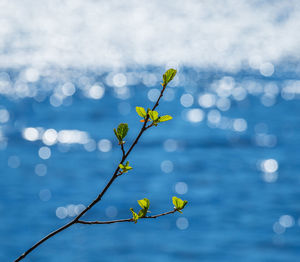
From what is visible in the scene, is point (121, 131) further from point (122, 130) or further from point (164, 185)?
point (164, 185)

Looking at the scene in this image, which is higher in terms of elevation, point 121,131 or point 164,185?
point 164,185

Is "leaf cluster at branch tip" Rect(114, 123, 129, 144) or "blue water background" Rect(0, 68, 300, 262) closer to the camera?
"leaf cluster at branch tip" Rect(114, 123, 129, 144)

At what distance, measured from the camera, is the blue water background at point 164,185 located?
13.9 meters

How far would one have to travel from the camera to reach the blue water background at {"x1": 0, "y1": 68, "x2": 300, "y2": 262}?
13.9 meters

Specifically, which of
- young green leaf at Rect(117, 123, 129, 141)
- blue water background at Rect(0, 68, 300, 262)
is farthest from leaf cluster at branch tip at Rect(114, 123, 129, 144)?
blue water background at Rect(0, 68, 300, 262)

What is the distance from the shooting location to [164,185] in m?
17.6

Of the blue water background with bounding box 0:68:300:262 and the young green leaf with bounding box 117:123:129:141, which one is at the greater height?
the blue water background with bounding box 0:68:300:262

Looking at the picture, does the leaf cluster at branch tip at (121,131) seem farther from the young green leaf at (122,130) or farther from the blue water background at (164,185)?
the blue water background at (164,185)

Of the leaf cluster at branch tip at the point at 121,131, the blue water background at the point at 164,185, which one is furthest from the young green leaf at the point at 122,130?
the blue water background at the point at 164,185

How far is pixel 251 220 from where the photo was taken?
50.3ft

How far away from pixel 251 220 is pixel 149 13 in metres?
41.0

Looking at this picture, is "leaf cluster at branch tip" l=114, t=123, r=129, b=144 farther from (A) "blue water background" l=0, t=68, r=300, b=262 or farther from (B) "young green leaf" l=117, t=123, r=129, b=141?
(A) "blue water background" l=0, t=68, r=300, b=262

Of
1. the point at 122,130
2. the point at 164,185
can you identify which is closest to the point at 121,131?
the point at 122,130

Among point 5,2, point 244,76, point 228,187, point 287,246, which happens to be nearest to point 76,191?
point 228,187
